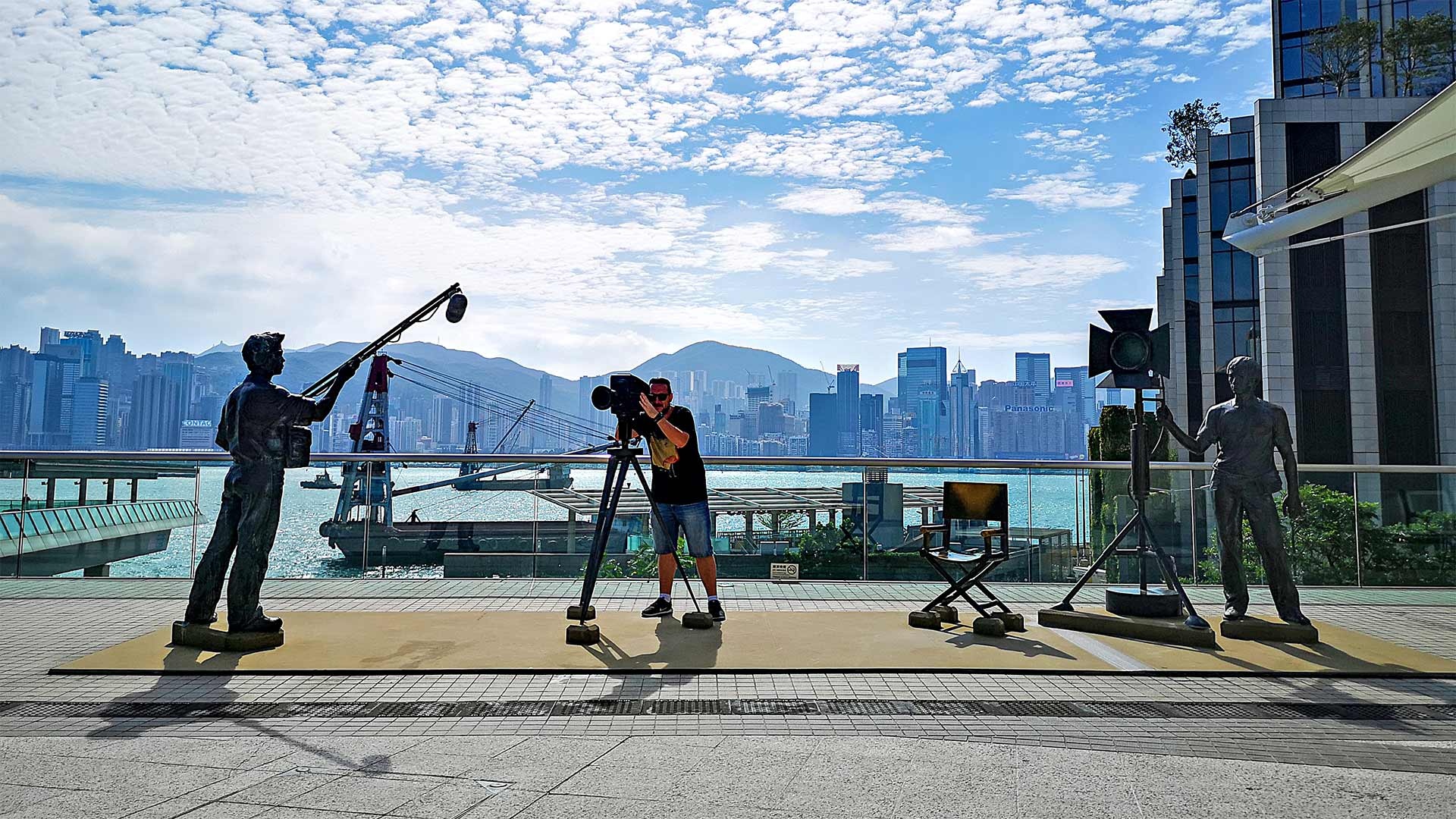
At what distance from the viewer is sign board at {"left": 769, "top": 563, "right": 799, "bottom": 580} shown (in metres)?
8.79

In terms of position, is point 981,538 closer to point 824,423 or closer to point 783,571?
point 783,571

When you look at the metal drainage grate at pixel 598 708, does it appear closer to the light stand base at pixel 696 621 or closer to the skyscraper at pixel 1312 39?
the light stand base at pixel 696 621

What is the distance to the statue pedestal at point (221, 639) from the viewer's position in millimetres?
5703

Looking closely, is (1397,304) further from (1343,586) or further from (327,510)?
(327,510)

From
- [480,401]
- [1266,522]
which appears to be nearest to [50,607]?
[1266,522]

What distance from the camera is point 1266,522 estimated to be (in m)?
6.63

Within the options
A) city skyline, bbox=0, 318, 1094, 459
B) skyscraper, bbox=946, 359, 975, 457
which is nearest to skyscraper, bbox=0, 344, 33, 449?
city skyline, bbox=0, 318, 1094, 459

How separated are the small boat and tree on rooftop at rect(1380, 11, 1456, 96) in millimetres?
37494

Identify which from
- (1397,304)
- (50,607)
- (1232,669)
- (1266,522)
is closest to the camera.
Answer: (1232,669)

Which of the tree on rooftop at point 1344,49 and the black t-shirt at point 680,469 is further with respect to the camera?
the tree on rooftop at point 1344,49

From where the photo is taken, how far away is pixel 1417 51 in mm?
32906

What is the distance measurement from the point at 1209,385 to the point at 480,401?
15051 centimetres

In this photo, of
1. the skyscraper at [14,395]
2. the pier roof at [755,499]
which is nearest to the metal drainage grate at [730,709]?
the pier roof at [755,499]

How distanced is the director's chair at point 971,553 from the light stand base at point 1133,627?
1.02 ft
